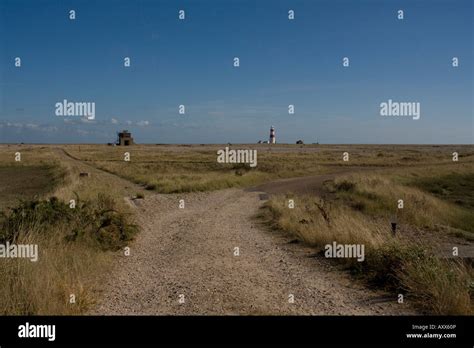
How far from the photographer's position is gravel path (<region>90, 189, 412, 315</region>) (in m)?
6.71

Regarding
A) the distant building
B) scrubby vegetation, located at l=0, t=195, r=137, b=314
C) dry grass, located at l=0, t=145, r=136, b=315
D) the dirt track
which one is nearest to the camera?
dry grass, located at l=0, t=145, r=136, b=315

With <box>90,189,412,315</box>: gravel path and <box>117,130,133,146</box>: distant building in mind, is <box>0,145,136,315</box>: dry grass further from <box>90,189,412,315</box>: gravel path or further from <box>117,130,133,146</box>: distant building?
<box>117,130,133,146</box>: distant building

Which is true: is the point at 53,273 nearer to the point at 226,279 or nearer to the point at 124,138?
the point at 226,279

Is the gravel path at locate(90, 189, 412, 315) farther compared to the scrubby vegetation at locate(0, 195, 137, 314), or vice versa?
the gravel path at locate(90, 189, 412, 315)

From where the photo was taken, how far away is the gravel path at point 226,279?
22.0 ft

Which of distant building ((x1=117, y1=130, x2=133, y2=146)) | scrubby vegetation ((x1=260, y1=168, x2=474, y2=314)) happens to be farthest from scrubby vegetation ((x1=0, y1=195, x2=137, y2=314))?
A: distant building ((x1=117, y1=130, x2=133, y2=146))

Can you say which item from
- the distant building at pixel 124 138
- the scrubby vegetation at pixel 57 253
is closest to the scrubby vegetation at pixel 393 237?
the scrubby vegetation at pixel 57 253

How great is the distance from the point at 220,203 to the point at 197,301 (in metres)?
15.0

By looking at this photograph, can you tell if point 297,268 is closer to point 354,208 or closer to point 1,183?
point 354,208

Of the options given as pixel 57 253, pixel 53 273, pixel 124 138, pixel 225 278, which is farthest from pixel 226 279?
pixel 124 138

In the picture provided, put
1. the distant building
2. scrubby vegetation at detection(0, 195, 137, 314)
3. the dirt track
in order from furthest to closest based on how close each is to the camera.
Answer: the distant building
the dirt track
scrubby vegetation at detection(0, 195, 137, 314)

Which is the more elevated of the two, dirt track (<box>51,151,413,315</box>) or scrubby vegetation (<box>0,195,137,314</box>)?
scrubby vegetation (<box>0,195,137,314</box>)

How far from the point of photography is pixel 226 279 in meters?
8.34

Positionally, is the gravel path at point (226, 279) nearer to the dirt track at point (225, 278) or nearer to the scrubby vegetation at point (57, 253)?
the dirt track at point (225, 278)
